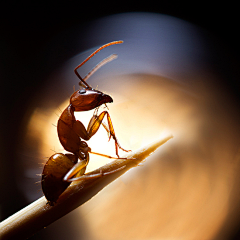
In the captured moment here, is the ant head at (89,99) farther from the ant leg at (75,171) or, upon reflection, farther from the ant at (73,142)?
the ant leg at (75,171)

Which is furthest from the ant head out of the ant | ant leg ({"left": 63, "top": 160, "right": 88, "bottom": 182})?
ant leg ({"left": 63, "top": 160, "right": 88, "bottom": 182})

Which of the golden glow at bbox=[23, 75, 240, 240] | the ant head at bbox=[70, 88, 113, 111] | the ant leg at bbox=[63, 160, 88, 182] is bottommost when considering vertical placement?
the golden glow at bbox=[23, 75, 240, 240]

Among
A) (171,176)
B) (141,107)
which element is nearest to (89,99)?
(141,107)

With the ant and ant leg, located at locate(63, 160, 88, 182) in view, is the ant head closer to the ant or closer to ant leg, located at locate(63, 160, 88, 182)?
the ant

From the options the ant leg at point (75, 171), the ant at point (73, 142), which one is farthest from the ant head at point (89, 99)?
the ant leg at point (75, 171)

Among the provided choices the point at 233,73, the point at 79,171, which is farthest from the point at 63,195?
the point at 233,73

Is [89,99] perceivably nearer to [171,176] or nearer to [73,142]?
[73,142]
